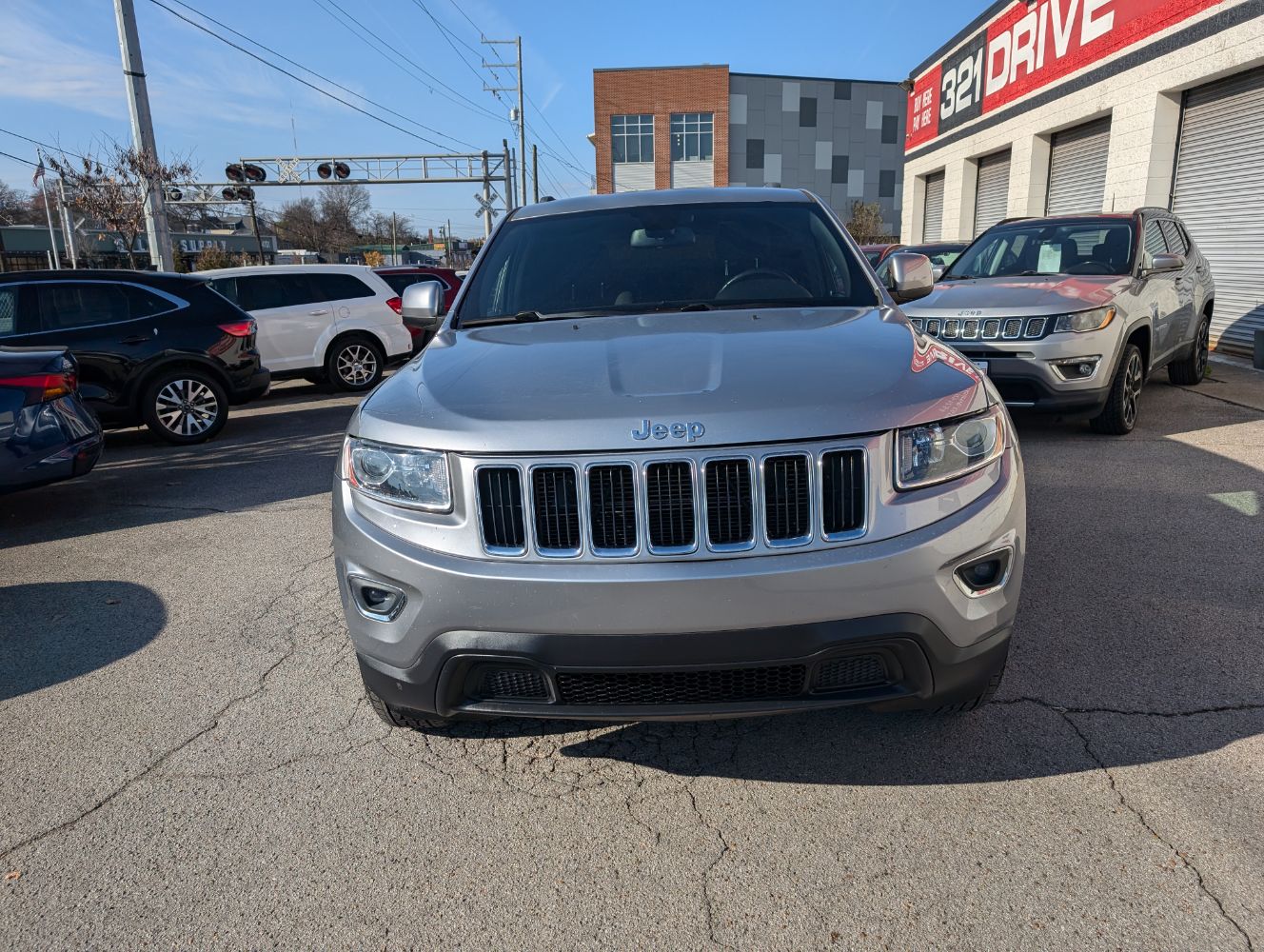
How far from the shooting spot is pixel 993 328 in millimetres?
6730

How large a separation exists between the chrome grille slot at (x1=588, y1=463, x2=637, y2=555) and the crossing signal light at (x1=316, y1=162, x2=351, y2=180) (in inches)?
1869

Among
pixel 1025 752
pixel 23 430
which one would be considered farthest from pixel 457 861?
pixel 23 430

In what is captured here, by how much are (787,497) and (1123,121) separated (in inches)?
582

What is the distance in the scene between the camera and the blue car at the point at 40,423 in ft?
17.7

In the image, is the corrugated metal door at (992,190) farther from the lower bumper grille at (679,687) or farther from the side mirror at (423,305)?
the lower bumper grille at (679,687)

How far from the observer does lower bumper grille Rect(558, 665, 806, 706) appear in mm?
2184

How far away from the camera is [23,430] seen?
546cm

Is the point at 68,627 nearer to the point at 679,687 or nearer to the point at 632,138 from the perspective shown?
the point at 679,687

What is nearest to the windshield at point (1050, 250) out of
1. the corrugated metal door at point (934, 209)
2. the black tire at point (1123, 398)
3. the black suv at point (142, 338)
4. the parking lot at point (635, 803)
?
the black tire at point (1123, 398)

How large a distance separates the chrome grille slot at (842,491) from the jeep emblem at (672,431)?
1.04ft

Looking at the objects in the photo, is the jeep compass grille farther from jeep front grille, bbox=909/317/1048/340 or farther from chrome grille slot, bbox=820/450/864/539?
jeep front grille, bbox=909/317/1048/340

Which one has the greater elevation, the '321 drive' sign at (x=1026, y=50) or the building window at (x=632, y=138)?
the building window at (x=632, y=138)

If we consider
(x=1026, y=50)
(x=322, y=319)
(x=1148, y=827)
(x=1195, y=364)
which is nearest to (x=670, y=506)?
(x=1148, y=827)

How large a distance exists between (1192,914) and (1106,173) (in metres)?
15.1
